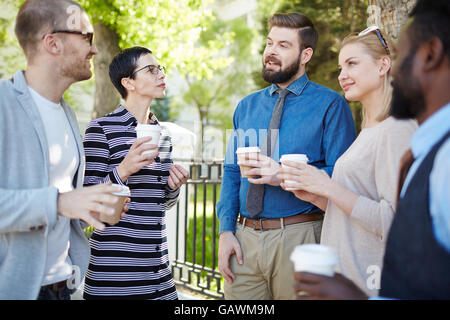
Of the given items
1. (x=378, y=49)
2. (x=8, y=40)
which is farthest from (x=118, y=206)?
(x=8, y=40)

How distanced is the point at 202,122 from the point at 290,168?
28.2 m

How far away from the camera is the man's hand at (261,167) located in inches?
87.9

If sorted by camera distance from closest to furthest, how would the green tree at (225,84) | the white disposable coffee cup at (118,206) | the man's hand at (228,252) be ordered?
the white disposable coffee cup at (118,206) → the man's hand at (228,252) → the green tree at (225,84)

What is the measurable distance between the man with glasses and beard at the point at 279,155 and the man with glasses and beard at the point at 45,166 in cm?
102

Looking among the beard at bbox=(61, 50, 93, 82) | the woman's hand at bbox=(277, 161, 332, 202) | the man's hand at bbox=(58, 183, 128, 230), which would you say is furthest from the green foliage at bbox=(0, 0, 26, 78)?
the woman's hand at bbox=(277, 161, 332, 202)

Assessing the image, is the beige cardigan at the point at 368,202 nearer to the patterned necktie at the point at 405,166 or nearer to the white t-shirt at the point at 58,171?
the patterned necktie at the point at 405,166

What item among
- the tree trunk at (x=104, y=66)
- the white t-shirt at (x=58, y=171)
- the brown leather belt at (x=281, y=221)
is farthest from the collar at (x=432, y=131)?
the tree trunk at (x=104, y=66)

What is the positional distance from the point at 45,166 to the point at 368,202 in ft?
5.05

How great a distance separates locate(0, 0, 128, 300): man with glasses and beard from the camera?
161cm

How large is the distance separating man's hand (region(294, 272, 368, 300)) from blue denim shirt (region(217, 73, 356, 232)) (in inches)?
52.2

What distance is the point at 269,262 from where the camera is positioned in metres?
2.55

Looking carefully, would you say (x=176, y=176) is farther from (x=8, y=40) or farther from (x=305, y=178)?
(x=8, y=40)
